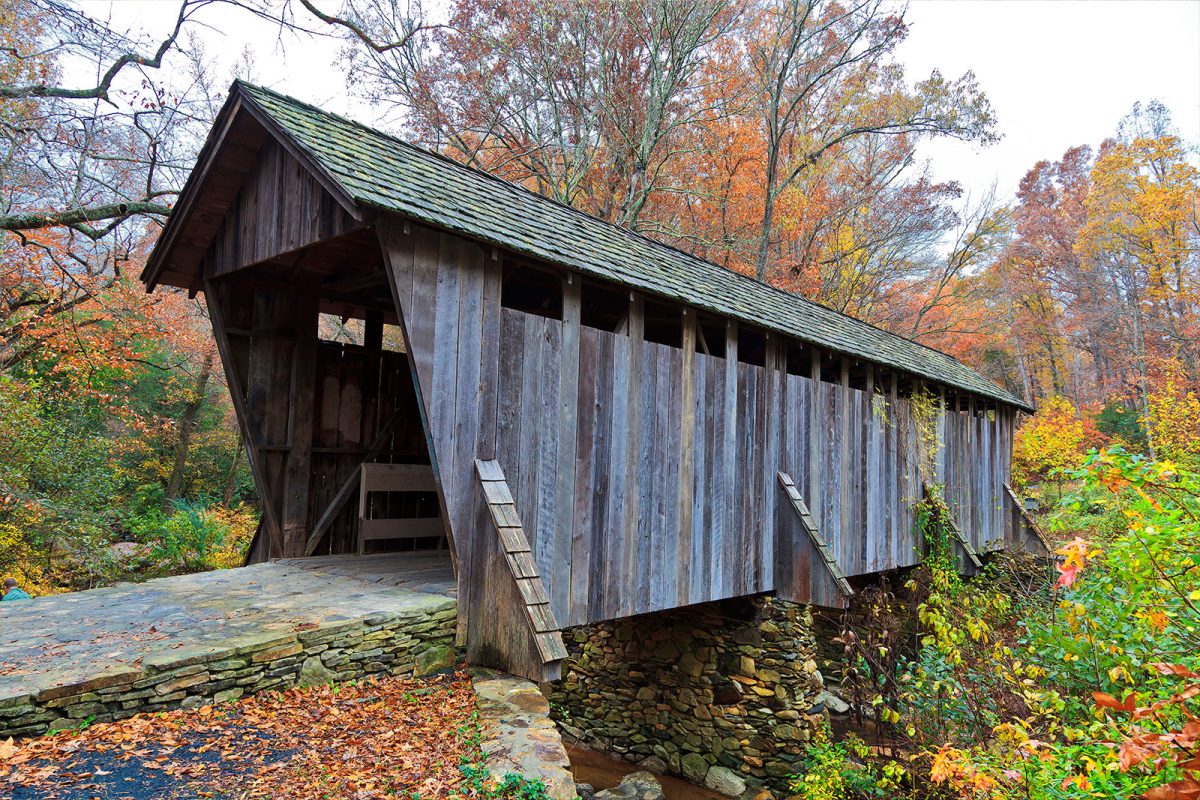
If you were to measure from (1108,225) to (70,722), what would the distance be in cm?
2776

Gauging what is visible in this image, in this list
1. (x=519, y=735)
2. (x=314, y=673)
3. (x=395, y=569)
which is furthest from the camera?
(x=395, y=569)

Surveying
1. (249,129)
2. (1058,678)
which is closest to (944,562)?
(1058,678)

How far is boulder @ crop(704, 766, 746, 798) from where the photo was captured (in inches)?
298

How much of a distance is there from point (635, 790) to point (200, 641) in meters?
5.34

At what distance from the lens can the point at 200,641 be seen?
3.84m

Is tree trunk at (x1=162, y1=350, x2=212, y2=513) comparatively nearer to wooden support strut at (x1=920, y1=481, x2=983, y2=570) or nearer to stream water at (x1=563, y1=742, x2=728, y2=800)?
stream water at (x1=563, y1=742, x2=728, y2=800)

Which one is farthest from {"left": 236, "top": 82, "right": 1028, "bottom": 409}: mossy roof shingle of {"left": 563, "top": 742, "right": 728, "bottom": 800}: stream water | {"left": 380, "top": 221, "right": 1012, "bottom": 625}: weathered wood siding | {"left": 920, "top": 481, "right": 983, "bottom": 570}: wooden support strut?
{"left": 563, "top": 742, "right": 728, "bottom": 800}: stream water

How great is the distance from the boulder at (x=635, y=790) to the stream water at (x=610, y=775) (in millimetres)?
264

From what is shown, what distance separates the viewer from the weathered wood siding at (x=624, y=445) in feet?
15.6

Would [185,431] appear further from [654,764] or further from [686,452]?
[686,452]

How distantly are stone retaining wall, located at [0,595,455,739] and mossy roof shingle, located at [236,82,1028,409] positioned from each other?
8.71 ft

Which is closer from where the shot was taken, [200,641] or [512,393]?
[200,641]

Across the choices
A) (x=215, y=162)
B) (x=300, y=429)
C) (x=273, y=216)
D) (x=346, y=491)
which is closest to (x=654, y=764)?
(x=346, y=491)

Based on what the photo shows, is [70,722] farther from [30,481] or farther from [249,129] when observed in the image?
[30,481]
